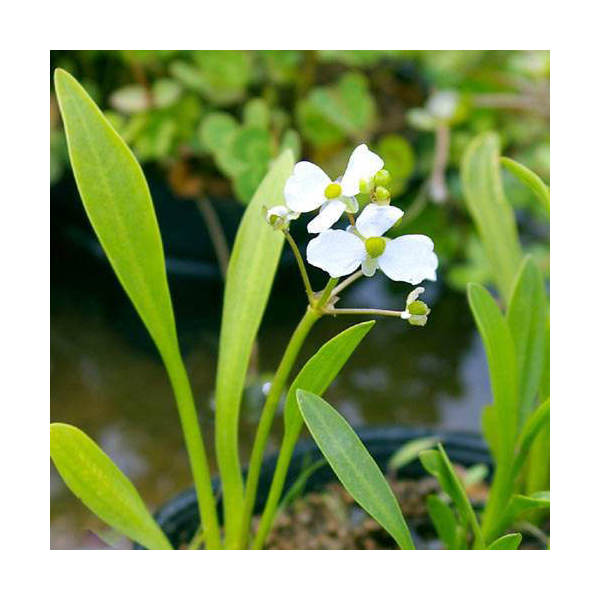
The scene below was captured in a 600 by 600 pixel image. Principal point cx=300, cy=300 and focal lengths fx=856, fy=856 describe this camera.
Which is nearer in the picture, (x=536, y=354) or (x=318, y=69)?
(x=536, y=354)

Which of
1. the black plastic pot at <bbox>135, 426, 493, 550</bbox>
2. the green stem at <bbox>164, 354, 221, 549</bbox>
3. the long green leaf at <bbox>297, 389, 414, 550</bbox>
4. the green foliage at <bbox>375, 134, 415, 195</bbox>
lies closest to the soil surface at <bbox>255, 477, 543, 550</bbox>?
the black plastic pot at <bbox>135, 426, 493, 550</bbox>

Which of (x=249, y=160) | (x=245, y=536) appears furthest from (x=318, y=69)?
(x=245, y=536)

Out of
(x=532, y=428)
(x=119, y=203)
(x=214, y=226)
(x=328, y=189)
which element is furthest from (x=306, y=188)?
(x=214, y=226)

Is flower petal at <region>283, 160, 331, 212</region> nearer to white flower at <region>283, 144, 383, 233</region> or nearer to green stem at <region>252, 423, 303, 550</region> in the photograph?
white flower at <region>283, 144, 383, 233</region>

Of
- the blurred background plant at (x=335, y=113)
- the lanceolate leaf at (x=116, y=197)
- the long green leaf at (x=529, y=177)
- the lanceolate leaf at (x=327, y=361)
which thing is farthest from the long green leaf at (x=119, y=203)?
the blurred background plant at (x=335, y=113)

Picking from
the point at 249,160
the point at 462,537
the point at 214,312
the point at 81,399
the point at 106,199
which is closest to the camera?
the point at 106,199

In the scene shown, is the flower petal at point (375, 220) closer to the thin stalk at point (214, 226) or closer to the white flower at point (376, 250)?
the white flower at point (376, 250)

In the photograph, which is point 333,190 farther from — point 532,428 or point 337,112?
point 337,112
